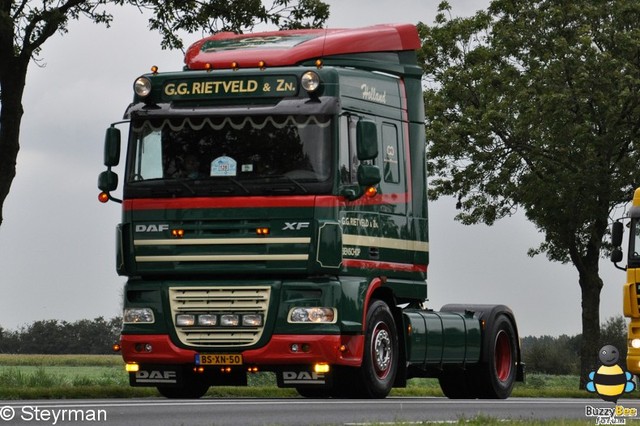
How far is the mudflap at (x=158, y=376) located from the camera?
19203mm

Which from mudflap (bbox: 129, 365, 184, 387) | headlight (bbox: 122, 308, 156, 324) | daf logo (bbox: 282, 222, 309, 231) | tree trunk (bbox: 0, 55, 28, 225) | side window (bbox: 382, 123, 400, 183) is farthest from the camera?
tree trunk (bbox: 0, 55, 28, 225)

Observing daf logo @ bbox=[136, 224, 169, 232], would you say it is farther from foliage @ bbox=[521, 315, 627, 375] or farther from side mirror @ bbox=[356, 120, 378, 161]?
foliage @ bbox=[521, 315, 627, 375]

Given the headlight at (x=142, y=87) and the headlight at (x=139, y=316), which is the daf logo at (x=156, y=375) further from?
the headlight at (x=142, y=87)

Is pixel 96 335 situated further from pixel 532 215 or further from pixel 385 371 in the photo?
pixel 385 371

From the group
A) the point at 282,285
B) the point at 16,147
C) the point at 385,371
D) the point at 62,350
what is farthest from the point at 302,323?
the point at 62,350

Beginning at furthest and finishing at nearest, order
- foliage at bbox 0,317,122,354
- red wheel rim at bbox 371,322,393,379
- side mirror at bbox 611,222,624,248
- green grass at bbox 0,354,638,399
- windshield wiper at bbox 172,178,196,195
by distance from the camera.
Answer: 1. foliage at bbox 0,317,122,354
2. side mirror at bbox 611,222,624,248
3. green grass at bbox 0,354,638,399
4. red wheel rim at bbox 371,322,393,379
5. windshield wiper at bbox 172,178,196,195

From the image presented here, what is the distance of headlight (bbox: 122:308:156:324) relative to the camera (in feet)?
62.5

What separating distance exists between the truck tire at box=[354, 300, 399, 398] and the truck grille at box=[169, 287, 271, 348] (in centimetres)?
153

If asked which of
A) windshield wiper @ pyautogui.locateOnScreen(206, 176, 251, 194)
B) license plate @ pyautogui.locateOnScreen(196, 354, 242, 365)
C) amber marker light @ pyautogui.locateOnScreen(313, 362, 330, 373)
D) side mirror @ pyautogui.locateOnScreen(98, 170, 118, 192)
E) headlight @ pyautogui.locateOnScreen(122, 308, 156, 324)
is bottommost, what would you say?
amber marker light @ pyautogui.locateOnScreen(313, 362, 330, 373)

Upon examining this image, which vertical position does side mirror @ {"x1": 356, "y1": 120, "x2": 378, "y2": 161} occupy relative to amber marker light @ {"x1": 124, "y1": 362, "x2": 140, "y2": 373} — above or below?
above

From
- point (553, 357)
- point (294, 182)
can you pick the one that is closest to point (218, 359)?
point (294, 182)

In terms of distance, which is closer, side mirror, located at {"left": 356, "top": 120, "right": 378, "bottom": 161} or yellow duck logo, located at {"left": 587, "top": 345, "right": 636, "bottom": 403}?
yellow duck logo, located at {"left": 587, "top": 345, "right": 636, "bottom": 403}

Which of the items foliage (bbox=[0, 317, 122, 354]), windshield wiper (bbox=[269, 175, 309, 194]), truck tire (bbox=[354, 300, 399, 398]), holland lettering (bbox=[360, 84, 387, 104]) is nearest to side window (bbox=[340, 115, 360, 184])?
windshield wiper (bbox=[269, 175, 309, 194])

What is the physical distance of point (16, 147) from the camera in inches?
1064
